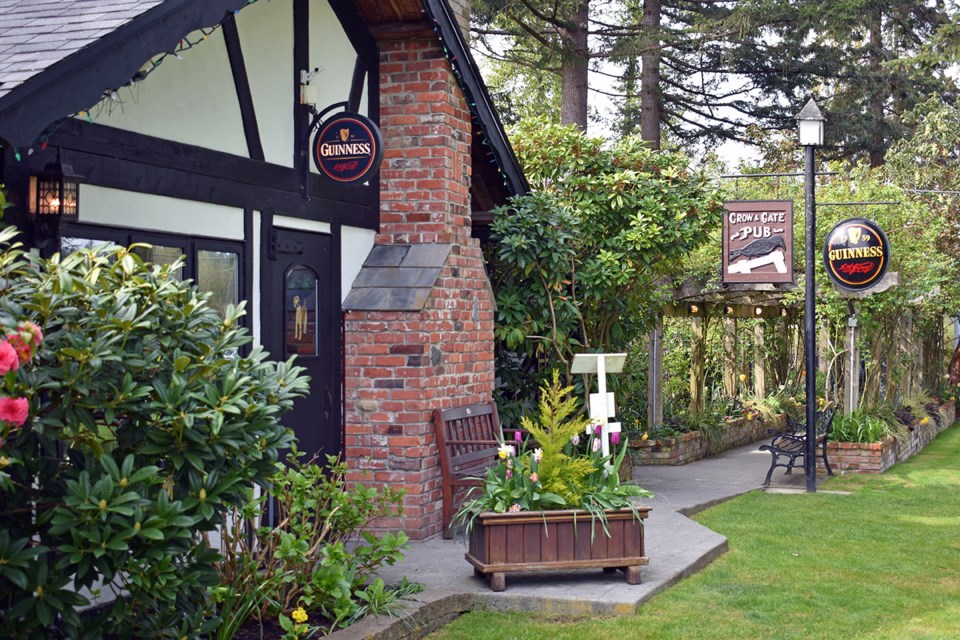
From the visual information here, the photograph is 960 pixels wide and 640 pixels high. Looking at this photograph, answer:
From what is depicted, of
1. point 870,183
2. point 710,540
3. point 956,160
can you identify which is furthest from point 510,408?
point 956,160

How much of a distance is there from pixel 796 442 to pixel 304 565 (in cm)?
834

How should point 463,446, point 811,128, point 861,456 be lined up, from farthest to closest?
point 861,456
point 811,128
point 463,446

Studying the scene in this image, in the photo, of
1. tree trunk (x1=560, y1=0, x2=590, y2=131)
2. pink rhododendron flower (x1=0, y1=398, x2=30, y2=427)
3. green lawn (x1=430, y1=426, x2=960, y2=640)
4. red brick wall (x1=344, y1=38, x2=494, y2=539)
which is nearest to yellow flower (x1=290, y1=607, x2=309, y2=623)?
green lawn (x1=430, y1=426, x2=960, y2=640)

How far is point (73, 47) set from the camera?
4.84 metres

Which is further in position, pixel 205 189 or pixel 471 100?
pixel 471 100

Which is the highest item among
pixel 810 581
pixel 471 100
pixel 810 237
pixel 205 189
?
pixel 471 100

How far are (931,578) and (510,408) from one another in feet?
12.7

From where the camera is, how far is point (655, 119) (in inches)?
826

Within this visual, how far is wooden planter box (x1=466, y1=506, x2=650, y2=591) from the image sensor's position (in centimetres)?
668

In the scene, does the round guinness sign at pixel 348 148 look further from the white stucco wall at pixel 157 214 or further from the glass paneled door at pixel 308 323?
the white stucco wall at pixel 157 214

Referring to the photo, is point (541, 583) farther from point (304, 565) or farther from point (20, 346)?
point (20, 346)

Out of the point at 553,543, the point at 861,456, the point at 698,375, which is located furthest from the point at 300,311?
the point at 698,375

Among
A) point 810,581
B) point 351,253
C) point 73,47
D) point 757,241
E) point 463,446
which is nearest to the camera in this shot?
point 73,47

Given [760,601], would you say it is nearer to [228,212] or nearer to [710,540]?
[710,540]
